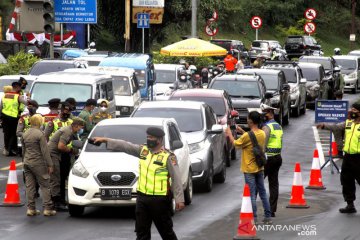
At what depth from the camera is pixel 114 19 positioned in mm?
62625

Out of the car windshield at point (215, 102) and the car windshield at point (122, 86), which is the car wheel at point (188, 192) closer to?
the car windshield at point (215, 102)

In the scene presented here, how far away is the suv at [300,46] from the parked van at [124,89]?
41.9 metres

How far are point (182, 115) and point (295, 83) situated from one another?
1960 centimetres

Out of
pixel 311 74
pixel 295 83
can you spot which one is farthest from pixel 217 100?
pixel 311 74

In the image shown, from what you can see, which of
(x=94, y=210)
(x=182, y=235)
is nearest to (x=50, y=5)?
(x=94, y=210)

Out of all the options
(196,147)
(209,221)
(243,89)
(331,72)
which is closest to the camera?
(209,221)

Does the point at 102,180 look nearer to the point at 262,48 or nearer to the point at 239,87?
the point at 239,87

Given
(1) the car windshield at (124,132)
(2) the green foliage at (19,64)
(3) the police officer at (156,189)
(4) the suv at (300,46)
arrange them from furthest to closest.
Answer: (4) the suv at (300,46) → (2) the green foliage at (19,64) → (1) the car windshield at (124,132) → (3) the police officer at (156,189)

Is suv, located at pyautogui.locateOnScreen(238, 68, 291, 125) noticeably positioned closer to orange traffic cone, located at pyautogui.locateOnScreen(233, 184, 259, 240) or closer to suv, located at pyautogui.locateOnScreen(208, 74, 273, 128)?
suv, located at pyautogui.locateOnScreen(208, 74, 273, 128)

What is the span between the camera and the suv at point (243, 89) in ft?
109

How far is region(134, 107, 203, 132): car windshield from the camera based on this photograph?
22188mm

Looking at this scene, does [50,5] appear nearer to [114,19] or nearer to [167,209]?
[167,209]

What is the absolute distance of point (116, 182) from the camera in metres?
17.6

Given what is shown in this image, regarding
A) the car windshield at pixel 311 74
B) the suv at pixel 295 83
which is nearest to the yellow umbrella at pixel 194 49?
the suv at pixel 295 83
